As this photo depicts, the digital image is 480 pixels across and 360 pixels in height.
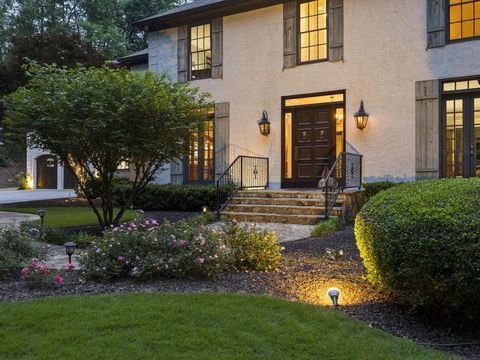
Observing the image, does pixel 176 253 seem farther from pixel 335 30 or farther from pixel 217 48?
pixel 217 48

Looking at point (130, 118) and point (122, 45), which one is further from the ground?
point (122, 45)

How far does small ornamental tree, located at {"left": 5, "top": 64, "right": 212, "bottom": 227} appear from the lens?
23.8ft

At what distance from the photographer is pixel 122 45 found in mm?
28094

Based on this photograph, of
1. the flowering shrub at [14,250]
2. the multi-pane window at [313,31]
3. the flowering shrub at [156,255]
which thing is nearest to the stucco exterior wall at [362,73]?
the multi-pane window at [313,31]

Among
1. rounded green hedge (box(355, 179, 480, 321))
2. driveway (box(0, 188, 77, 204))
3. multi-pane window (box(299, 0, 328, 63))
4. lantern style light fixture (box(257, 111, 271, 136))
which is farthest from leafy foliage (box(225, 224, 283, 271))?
driveway (box(0, 188, 77, 204))

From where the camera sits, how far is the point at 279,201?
9938 mm

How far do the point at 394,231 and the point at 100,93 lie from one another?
559cm

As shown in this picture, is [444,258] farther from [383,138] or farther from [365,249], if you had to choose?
[383,138]

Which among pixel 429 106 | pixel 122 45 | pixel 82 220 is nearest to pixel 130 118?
pixel 82 220

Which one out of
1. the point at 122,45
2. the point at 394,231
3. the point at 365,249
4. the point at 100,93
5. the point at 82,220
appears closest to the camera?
the point at 394,231

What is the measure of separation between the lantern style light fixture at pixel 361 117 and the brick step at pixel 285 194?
6.78ft

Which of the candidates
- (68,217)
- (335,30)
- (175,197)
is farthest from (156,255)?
(335,30)

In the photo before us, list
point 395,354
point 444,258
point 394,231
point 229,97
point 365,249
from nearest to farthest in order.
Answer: point 395,354 → point 444,258 → point 394,231 → point 365,249 → point 229,97

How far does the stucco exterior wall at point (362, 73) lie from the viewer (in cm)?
1034
